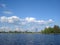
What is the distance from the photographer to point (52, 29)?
100188 millimetres

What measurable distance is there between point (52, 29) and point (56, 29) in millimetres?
3606

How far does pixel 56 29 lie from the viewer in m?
102
